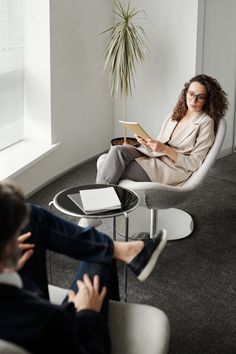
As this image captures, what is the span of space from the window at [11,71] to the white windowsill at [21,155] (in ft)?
0.31

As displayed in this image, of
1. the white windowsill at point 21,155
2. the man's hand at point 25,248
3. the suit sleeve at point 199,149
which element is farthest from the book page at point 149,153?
the man's hand at point 25,248

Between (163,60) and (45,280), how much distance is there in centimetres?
334

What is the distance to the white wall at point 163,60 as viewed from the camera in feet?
15.2

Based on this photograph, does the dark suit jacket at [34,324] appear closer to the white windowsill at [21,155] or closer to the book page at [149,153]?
the book page at [149,153]

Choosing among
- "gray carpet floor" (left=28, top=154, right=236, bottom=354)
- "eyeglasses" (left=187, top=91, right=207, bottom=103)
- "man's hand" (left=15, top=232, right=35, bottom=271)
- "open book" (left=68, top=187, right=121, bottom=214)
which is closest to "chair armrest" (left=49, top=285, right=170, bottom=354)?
"man's hand" (left=15, top=232, right=35, bottom=271)

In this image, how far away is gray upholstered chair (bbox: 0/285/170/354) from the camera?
67.1 inches

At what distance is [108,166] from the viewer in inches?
132

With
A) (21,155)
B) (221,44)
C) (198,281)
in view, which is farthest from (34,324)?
(221,44)

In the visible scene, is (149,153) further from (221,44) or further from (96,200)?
(221,44)

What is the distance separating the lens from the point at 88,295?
5.74 feet

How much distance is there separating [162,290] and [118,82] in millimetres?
2307

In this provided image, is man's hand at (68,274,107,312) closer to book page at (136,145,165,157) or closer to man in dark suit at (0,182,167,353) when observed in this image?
man in dark suit at (0,182,167,353)

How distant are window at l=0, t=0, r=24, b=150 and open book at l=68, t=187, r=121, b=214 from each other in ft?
5.30

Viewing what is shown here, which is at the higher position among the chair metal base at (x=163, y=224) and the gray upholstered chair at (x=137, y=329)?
the gray upholstered chair at (x=137, y=329)
